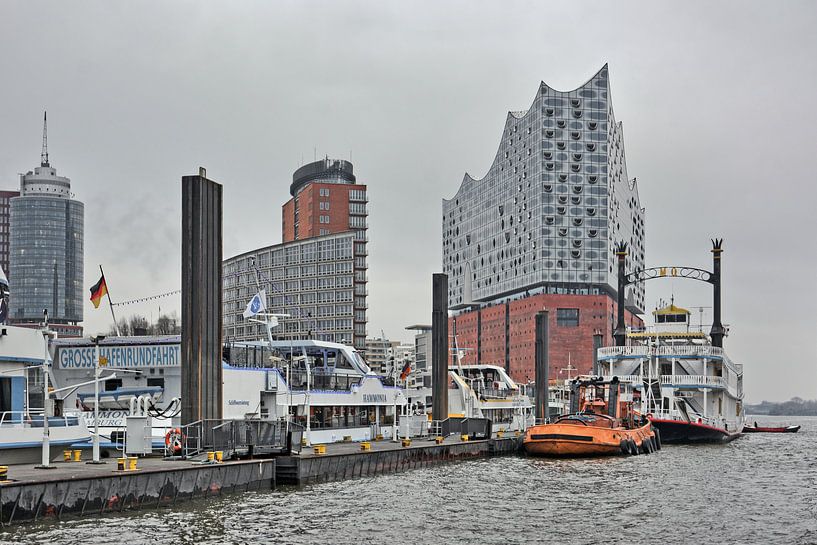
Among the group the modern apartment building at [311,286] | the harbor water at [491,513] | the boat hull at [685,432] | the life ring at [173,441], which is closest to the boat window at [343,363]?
the harbor water at [491,513]

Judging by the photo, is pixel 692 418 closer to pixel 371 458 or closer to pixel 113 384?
pixel 371 458

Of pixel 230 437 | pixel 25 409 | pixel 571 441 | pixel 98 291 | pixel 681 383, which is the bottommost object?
pixel 571 441

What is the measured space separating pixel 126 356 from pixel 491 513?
73.8 feet

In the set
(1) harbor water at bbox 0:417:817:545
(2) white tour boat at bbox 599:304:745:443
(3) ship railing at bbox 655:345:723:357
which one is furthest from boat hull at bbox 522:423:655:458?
(3) ship railing at bbox 655:345:723:357

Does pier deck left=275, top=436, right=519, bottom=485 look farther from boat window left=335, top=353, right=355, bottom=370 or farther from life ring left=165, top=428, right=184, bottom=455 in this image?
boat window left=335, top=353, right=355, bottom=370

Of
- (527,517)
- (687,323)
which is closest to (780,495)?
(527,517)

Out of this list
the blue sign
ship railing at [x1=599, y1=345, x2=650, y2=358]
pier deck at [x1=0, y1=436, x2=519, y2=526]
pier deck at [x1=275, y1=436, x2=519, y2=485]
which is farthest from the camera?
ship railing at [x1=599, y1=345, x2=650, y2=358]

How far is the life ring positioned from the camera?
127 feet

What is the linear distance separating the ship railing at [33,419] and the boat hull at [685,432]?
186 ft

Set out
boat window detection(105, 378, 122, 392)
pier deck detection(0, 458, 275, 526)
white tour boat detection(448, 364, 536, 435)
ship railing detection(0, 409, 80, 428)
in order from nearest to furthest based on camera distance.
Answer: pier deck detection(0, 458, 275, 526)
ship railing detection(0, 409, 80, 428)
boat window detection(105, 378, 122, 392)
white tour boat detection(448, 364, 536, 435)

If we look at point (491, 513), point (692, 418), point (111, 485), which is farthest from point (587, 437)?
point (111, 485)

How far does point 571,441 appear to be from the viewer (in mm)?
61062

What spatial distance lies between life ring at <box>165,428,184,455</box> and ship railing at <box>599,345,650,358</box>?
6560 cm

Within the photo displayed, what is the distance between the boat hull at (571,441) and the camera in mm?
60938
